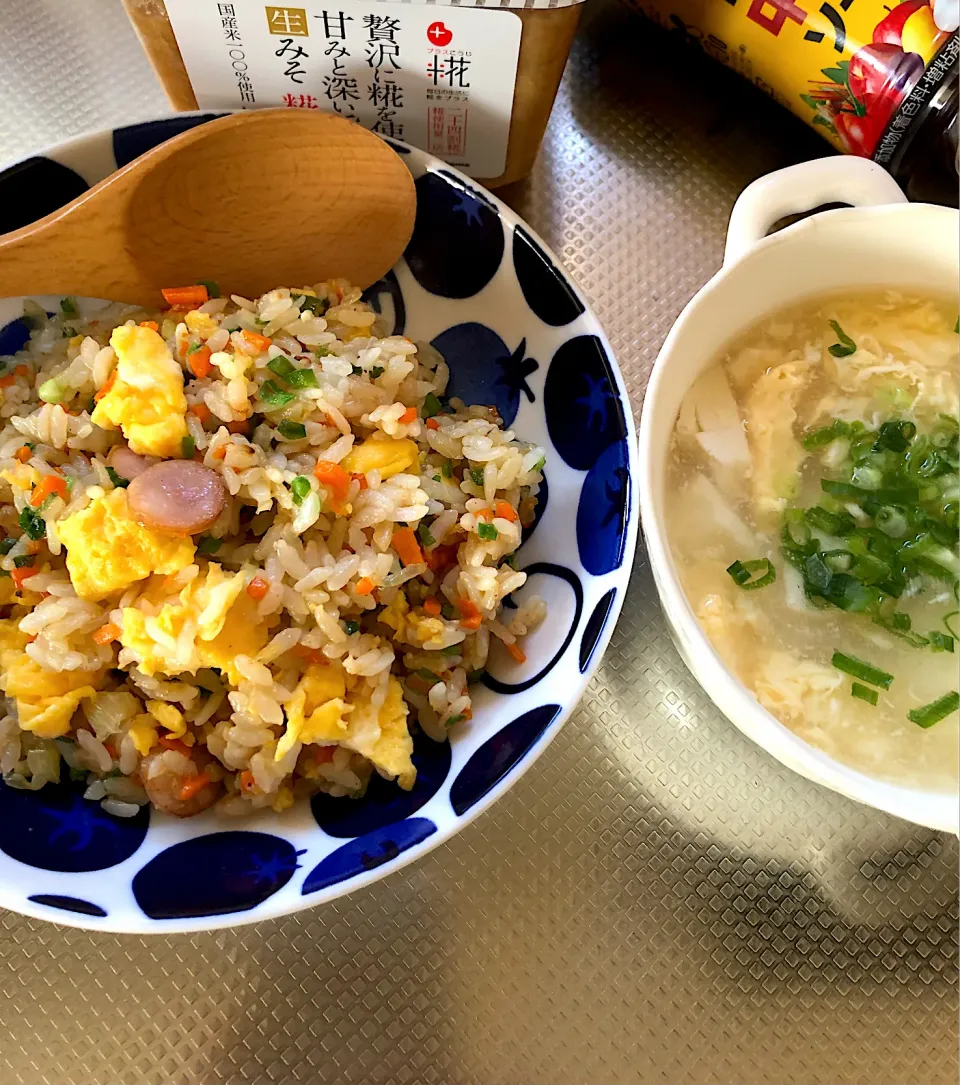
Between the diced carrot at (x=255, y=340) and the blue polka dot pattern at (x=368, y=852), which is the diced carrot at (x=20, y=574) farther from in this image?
the blue polka dot pattern at (x=368, y=852)

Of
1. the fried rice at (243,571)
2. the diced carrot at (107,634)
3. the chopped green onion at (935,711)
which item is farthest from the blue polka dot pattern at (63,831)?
the chopped green onion at (935,711)

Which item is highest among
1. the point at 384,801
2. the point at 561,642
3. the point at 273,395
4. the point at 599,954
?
the point at 273,395

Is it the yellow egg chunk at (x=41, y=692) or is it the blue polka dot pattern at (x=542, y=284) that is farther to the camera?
the blue polka dot pattern at (x=542, y=284)

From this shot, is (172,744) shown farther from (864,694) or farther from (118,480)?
(864,694)

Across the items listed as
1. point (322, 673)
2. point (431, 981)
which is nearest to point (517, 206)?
point (322, 673)

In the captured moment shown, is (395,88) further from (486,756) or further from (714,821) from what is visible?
(714,821)

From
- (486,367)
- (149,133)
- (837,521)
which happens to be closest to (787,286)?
(837,521)
